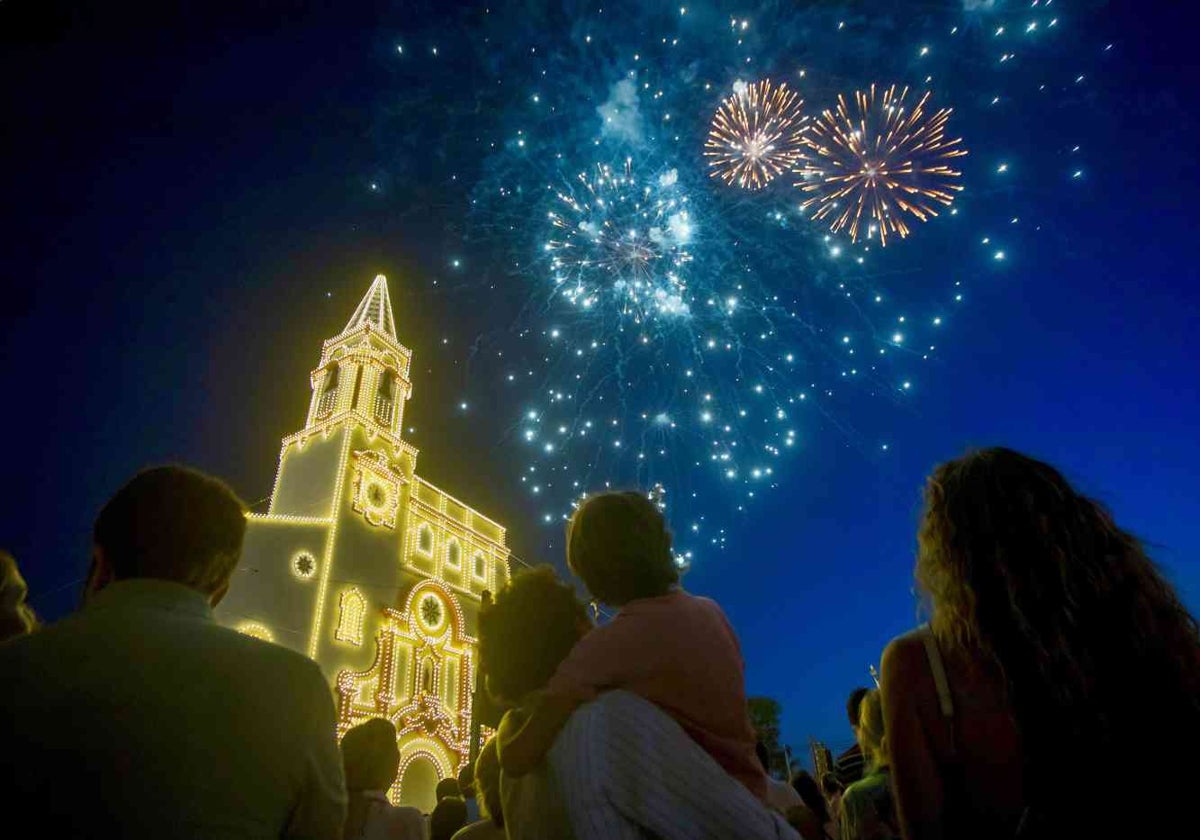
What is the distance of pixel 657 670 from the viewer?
6.33ft

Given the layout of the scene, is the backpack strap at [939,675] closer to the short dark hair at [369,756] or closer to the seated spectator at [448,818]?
the short dark hair at [369,756]

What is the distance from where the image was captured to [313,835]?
176 centimetres

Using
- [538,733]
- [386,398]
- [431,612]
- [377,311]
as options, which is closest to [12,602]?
[538,733]

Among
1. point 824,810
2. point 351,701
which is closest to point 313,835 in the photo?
point 824,810

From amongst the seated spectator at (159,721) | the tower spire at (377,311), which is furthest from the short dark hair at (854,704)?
the tower spire at (377,311)

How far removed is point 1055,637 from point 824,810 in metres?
5.66

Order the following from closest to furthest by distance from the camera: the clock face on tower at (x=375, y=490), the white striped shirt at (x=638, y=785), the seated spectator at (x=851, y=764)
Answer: the white striped shirt at (x=638, y=785)
the seated spectator at (x=851, y=764)
the clock face on tower at (x=375, y=490)

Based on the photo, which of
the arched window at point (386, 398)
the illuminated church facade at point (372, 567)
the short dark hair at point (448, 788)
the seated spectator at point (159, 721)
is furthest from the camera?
the arched window at point (386, 398)

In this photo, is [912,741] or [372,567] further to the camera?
[372,567]

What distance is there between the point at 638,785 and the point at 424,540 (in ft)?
88.6

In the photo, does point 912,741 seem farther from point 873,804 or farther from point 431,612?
point 431,612

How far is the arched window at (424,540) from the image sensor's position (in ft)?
87.3

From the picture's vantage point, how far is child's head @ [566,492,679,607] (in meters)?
2.33

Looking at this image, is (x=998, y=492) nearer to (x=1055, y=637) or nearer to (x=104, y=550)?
(x=1055, y=637)
